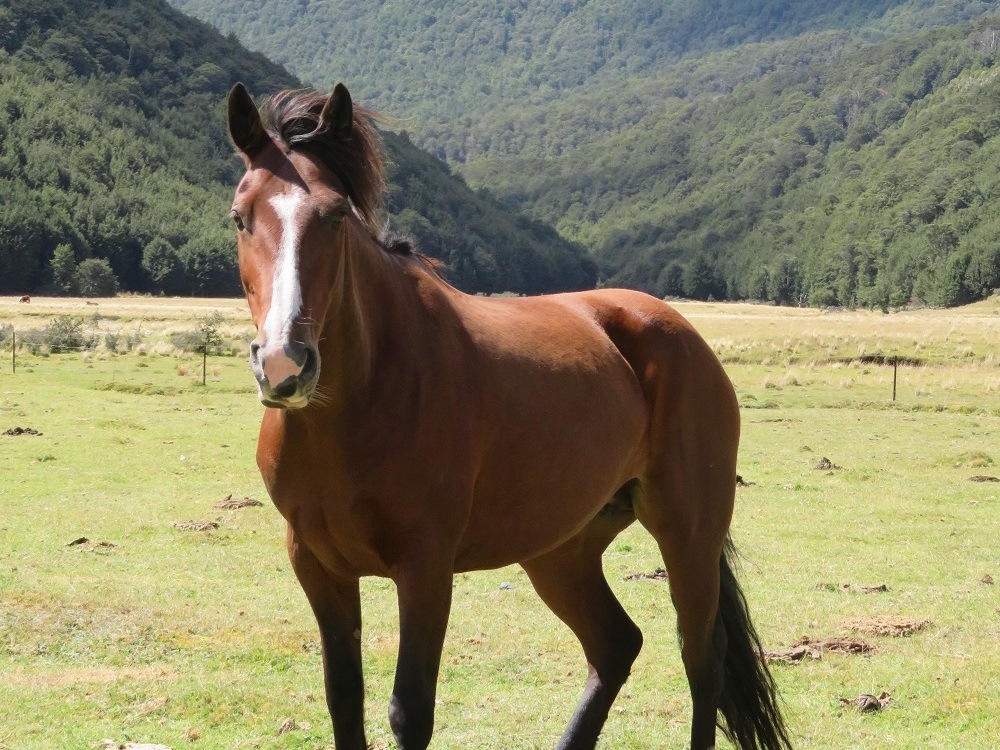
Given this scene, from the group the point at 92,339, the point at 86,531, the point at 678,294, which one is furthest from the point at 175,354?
the point at 678,294

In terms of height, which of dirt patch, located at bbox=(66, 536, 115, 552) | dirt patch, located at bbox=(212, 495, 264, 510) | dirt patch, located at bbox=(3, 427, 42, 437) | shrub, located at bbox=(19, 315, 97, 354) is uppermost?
dirt patch, located at bbox=(66, 536, 115, 552)

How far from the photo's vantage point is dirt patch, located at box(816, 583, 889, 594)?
30.5 ft

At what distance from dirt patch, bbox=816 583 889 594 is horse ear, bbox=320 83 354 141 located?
6.84 m

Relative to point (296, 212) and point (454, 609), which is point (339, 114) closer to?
point (296, 212)

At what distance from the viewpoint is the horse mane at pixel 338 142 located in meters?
4.06

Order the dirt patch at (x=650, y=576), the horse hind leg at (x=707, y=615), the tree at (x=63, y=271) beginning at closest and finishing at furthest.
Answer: the horse hind leg at (x=707, y=615), the dirt patch at (x=650, y=576), the tree at (x=63, y=271)

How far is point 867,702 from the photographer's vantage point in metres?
6.10

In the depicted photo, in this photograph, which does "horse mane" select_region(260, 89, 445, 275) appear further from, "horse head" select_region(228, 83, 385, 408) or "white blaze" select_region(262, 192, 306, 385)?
"white blaze" select_region(262, 192, 306, 385)

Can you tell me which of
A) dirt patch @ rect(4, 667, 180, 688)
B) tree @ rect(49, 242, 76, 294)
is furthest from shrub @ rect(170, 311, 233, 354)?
tree @ rect(49, 242, 76, 294)

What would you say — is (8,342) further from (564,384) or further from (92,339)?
(564,384)

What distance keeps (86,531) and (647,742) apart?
7.55 metres

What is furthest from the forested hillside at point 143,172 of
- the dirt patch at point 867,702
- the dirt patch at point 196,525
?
the dirt patch at point 867,702

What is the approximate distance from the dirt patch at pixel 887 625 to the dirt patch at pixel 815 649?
32 cm

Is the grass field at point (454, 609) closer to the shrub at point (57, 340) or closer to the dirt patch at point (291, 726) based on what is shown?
the dirt patch at point (291, 726)
